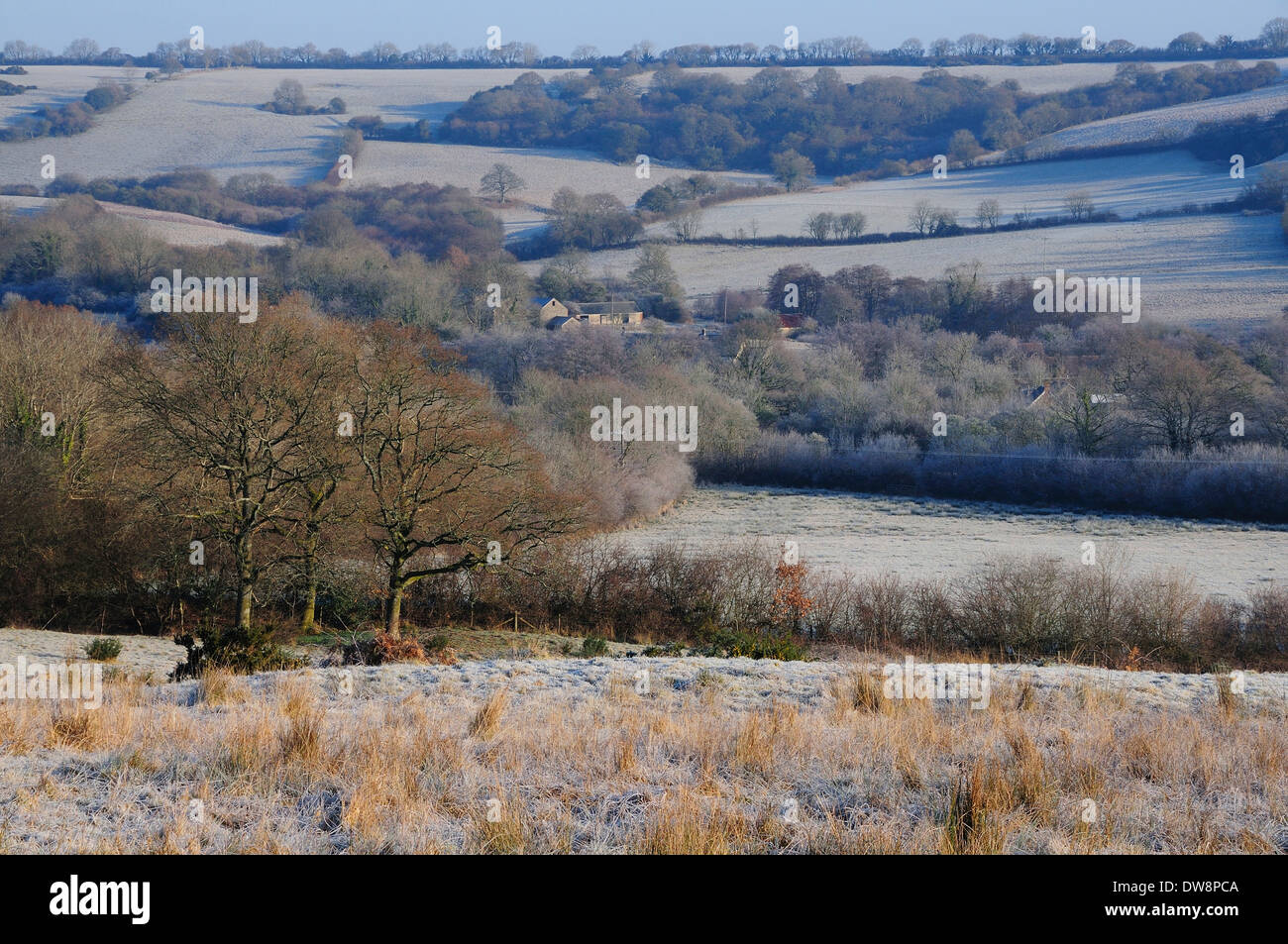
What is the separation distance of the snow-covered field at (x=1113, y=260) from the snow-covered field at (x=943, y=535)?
35701 mm

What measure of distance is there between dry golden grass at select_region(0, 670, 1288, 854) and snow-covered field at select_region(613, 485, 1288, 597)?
27.3m

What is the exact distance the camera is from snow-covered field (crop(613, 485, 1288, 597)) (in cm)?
3950

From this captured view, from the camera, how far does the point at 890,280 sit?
317 feet

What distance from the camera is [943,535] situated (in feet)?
155

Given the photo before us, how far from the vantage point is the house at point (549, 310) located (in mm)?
88188

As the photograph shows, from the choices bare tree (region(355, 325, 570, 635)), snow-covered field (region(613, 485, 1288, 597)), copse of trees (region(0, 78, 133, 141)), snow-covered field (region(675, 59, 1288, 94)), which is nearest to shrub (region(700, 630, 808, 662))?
bare tree (region(355, 325, 570, 635))

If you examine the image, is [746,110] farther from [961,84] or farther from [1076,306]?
[1076,306]

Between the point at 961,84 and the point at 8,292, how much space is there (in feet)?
486

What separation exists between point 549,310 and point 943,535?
5109cm

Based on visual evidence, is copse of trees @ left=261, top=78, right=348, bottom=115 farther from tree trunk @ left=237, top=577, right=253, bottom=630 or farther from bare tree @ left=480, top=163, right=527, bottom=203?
tree trunk @ left=237, top=577, right=253, bottom=630

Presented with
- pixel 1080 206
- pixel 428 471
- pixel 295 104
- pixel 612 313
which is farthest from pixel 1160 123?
pixel 428 471

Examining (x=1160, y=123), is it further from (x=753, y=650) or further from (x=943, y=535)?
(x=753, y=650)

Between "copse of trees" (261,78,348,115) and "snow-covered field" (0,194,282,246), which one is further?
"copse of trees" (261,78,348,115)
